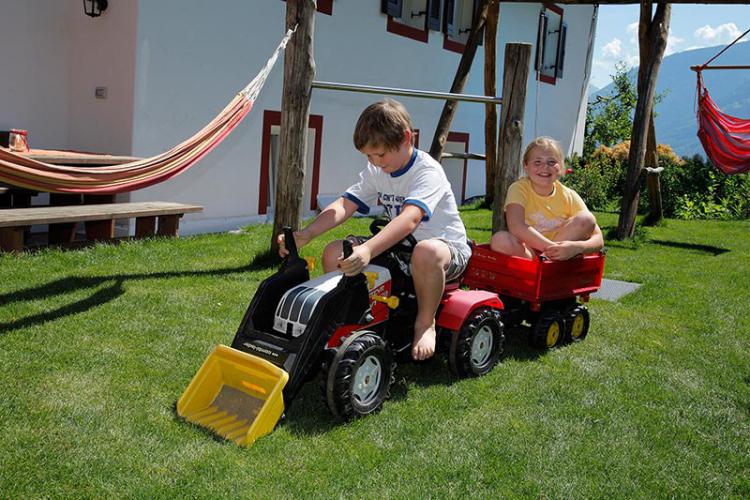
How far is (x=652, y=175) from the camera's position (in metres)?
9.76

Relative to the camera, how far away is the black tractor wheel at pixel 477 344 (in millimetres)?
3689

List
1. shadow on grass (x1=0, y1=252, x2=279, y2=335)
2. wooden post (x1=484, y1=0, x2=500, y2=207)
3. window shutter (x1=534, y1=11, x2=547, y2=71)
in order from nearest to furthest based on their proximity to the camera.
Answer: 1. shadow on grass (x1=0, y1=252, x2=279, y2=335)
2. wooden post (x1=484, y1=0, x2=500, y2=207)
3. window shutter (x1=534, y1=11, x2=547, y2=71)

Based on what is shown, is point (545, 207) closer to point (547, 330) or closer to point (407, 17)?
point (547, 330)

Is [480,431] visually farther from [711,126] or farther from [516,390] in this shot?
[711,126]

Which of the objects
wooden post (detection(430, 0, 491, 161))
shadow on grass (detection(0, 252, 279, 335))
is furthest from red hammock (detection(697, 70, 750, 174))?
shadow on grass (detection(0, 252, 279, 335))

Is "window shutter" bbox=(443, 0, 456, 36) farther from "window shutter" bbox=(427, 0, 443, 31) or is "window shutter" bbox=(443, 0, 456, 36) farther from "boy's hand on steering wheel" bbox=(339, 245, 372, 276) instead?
"boy's hand on steering wheel" bbox=(339, 245, 372, 276)

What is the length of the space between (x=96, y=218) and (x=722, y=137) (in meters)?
7.98

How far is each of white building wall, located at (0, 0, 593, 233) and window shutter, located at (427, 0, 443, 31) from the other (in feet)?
3.56

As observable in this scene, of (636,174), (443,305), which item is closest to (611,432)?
(443,305)

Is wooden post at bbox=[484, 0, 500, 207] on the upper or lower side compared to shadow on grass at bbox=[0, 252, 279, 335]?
upper

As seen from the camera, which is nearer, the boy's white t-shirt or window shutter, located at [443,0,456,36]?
the boy's white t-shirt

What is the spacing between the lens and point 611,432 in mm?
3238

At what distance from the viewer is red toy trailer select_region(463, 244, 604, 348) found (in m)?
4.13

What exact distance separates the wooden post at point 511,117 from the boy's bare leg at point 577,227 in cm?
90
